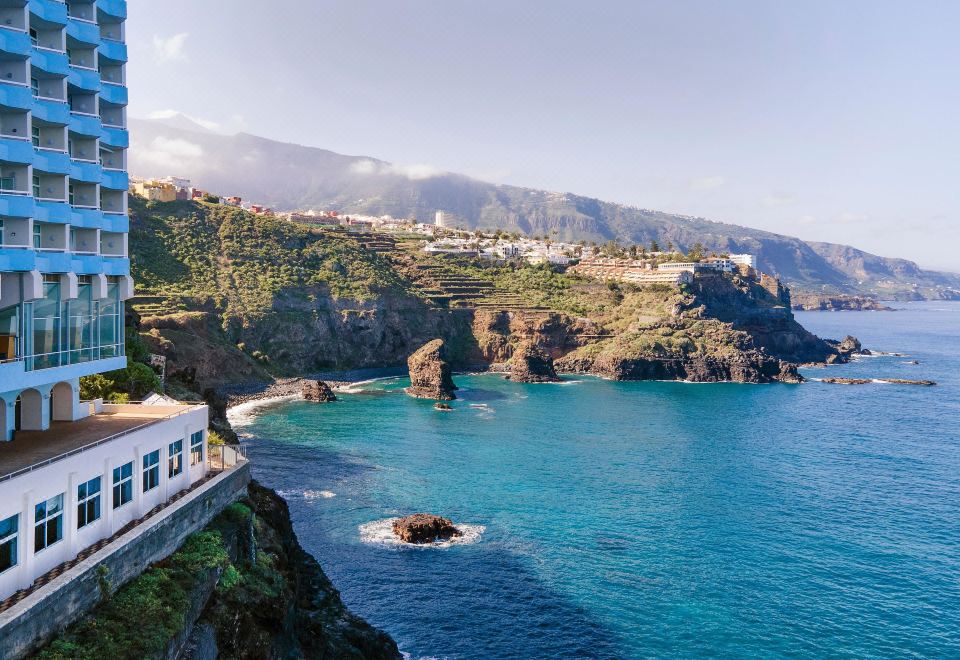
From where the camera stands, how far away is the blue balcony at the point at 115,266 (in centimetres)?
2717

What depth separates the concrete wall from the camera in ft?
52.0

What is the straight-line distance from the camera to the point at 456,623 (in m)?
35.5

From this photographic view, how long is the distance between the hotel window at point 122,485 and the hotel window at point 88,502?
0.82m

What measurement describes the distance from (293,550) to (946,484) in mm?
53099

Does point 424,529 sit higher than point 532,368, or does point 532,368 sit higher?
point 532,368

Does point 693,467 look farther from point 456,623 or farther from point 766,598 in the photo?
point 456,623

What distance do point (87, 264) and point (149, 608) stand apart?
12840 mm

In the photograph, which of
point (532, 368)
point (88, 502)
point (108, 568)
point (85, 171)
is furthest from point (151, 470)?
point (532, 368)

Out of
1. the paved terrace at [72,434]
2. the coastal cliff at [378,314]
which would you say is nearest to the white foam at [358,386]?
the coastal cliff at [378,314]

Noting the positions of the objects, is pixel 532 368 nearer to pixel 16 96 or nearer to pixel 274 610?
pixel 274 610

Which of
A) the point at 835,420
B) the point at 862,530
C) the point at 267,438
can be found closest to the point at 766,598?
the point at 862,530

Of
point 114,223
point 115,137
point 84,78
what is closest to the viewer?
point 84,78

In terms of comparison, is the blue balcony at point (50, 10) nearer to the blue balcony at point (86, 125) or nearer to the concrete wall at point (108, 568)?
the blue balcony at point (86, 125)

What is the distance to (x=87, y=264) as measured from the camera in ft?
84.8
